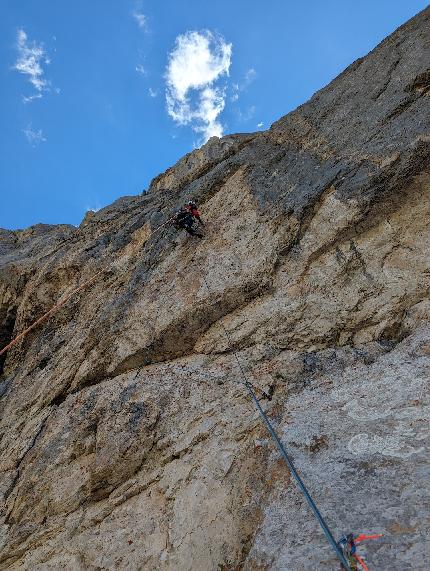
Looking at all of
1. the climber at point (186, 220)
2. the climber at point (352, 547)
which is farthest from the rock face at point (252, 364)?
the climber at point (186, 220)

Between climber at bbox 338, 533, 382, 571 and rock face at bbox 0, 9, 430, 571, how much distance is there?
113mm

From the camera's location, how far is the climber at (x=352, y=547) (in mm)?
4078

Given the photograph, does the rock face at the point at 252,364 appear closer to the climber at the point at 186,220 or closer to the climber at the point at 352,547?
the climber at the point at 352,547

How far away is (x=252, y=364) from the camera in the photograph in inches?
338

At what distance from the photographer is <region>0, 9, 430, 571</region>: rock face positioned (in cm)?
550

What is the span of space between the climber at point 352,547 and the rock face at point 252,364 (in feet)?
0.37

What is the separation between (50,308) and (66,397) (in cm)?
503

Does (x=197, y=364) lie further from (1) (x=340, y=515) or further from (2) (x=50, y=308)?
(2) (x=50, y=308)

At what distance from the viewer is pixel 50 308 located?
1455 centimetres

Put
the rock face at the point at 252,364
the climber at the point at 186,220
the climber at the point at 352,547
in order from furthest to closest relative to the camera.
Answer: the climber at the point at 186,220, the rock face at the point at 252,364, the climber at the point at 352,547

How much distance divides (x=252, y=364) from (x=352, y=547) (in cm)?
453

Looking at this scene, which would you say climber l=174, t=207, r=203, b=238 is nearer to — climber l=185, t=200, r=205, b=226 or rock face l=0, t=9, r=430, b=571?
climber l=185, t=200, r=205, b=226

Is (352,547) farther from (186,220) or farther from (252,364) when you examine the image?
(186,220)

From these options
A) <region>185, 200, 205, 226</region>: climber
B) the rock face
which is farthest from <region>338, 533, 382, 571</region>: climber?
<region>185, 200, 205, 226</region>: climber
